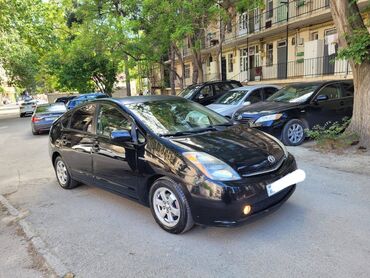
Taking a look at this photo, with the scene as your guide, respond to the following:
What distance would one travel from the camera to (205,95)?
12.8 meters

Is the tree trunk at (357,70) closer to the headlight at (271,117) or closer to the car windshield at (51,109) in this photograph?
the headlight at (271,117)

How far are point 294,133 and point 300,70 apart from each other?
9.48 meters

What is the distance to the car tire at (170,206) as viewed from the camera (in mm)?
3316

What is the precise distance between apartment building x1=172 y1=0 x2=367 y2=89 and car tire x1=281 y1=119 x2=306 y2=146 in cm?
604

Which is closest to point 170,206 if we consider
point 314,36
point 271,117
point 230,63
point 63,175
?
point 63,175

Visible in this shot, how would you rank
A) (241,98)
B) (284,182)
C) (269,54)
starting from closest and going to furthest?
1. (284,182)
2. (241,98)
3. (269,54)

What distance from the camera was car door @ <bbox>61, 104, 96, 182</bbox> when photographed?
15.2 feet

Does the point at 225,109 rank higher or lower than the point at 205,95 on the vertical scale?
lower

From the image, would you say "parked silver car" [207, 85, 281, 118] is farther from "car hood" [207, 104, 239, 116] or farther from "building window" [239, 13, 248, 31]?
"building window" [239, 13, 248, 31]

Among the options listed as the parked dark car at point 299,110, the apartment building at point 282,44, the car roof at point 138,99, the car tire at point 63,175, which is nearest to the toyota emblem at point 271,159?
the car roof at point 138,99

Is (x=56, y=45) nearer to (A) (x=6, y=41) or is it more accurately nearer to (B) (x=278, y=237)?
(A) (x=6, y=41)

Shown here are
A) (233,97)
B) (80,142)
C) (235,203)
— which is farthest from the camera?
(233,97)

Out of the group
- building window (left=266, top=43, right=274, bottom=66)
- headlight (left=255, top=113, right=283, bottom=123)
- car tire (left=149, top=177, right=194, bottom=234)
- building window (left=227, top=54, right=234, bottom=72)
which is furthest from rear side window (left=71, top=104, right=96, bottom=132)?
building window (left=227, top=54, right=234, bottom=72)

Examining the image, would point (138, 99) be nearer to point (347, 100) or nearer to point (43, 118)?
point (347, 100)
